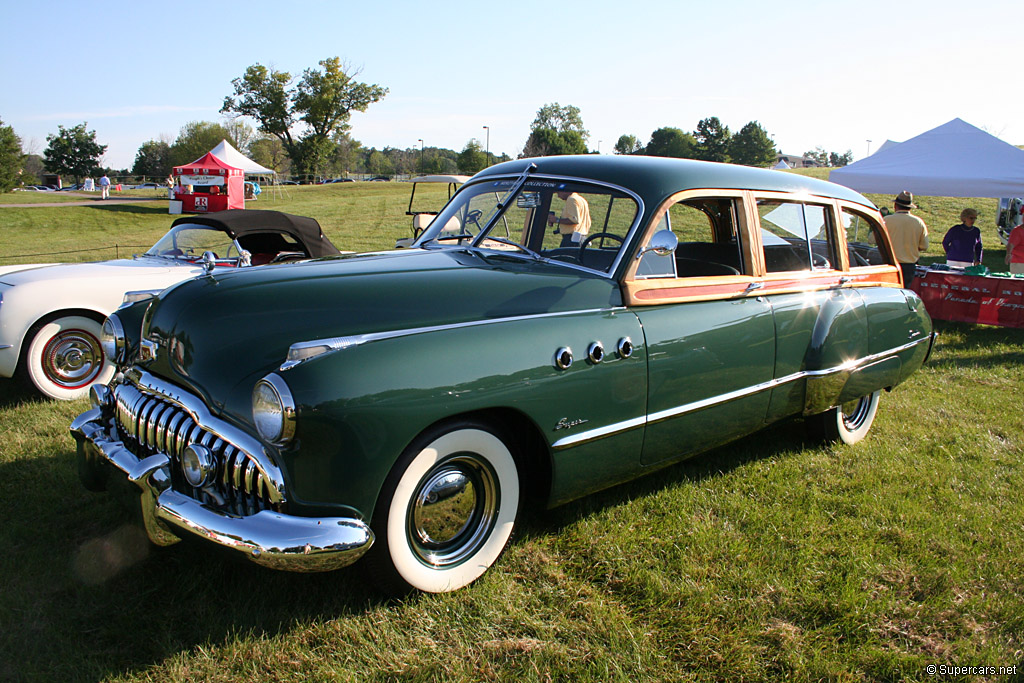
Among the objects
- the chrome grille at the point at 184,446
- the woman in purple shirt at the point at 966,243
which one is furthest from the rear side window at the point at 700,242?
the woman in purple shirt at the point at 966,243

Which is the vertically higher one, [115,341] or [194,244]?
[194,244]

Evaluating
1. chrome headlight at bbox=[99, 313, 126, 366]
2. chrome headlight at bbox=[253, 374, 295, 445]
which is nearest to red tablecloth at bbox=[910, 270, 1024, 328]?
chrome headlight at bbox=[253, 374, 295, 445]

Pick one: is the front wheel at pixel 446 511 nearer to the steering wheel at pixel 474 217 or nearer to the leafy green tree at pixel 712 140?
the steering wheel at pixel 474 217

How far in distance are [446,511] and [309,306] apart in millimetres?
893

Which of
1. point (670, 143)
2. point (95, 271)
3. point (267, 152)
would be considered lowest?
point (95, 271)

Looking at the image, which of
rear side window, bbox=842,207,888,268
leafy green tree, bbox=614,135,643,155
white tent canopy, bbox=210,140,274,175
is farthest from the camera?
leafy green tree, bbox=614,135,643,155

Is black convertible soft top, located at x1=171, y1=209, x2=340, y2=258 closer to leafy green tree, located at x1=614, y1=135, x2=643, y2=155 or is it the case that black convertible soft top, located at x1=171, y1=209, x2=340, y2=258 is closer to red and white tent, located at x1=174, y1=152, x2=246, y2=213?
red and white tent, located at x1=174, y1=152, x2=246, y2=213

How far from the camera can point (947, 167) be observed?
12.3 m

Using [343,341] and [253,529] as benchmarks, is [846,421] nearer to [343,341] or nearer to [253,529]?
[343,341]

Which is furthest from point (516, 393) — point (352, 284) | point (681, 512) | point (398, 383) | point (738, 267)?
point (738, 267)

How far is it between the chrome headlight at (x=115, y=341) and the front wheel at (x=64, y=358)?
1937mm

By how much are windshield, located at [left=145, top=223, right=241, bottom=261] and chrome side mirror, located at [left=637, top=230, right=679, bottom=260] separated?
3832 millimetres

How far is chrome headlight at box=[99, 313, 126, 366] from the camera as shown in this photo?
3053 millimetres

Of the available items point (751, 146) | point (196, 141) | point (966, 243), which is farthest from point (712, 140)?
point (966, 243)
